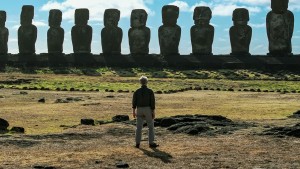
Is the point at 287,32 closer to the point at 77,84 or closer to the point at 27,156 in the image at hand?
the point at 77,84

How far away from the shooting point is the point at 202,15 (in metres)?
68.9

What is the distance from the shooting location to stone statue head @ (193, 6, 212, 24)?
69000mm

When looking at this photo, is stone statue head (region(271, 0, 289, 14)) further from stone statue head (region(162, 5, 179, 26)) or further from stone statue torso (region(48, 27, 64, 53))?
stone statue torso (region(48, 27, 64, 53))

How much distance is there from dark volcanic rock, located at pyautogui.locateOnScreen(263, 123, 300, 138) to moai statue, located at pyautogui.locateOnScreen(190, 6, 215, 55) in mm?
49699

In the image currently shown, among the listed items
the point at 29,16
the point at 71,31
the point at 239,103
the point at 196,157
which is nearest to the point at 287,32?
the point at 71,31

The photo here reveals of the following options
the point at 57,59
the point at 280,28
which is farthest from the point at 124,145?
the point at 57,59

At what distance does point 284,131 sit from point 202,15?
5267 centimetres

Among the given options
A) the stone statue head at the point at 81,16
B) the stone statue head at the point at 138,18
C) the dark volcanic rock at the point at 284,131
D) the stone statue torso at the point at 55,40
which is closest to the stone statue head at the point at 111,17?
the stone statue head at the point at 138,18

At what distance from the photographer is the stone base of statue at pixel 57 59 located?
67.2 metres

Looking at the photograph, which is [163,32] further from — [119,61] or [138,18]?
[119,61]

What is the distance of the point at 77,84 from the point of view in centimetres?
4575

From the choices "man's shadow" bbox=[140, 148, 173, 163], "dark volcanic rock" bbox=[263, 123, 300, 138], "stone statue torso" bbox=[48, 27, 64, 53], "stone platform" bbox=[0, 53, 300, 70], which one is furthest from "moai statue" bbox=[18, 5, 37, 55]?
"man's shadow" bbox=[140, 148, 173, 163]

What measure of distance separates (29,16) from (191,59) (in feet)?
74.9

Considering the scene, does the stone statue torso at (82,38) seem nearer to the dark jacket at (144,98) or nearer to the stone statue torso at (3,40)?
the stone statue torso at (3,40)
